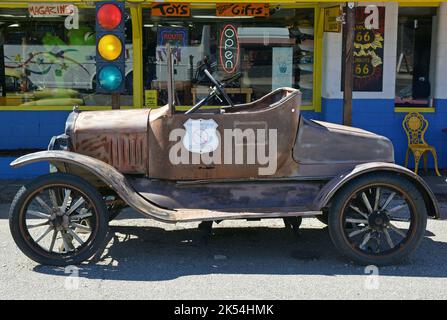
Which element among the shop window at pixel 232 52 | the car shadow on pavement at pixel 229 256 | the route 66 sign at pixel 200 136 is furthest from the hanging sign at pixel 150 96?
the route 66 sign at pixel 200 136

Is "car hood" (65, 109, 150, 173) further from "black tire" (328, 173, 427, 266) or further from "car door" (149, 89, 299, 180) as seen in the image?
"black tire" (328, 173, 427, 266)

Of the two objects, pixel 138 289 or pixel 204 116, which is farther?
pixel 204 116

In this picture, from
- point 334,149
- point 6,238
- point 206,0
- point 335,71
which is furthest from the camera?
point 335,71

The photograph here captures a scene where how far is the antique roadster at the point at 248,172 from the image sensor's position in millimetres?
5312

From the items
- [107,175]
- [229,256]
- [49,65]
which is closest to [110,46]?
[107,175]

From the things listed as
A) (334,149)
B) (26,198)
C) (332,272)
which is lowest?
(332,272)

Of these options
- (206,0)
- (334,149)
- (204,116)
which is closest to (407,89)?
(206,0)

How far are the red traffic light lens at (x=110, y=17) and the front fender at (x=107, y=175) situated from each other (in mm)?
1453

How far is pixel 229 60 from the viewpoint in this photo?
9773 millimetres

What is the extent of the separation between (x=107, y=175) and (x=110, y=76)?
1.32 metres

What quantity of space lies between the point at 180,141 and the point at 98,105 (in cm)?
474

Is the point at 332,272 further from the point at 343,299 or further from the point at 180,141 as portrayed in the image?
the point at 180,141

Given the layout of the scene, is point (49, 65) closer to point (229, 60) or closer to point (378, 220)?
point (229, 60)

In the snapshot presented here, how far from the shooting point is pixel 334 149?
18.3ft
